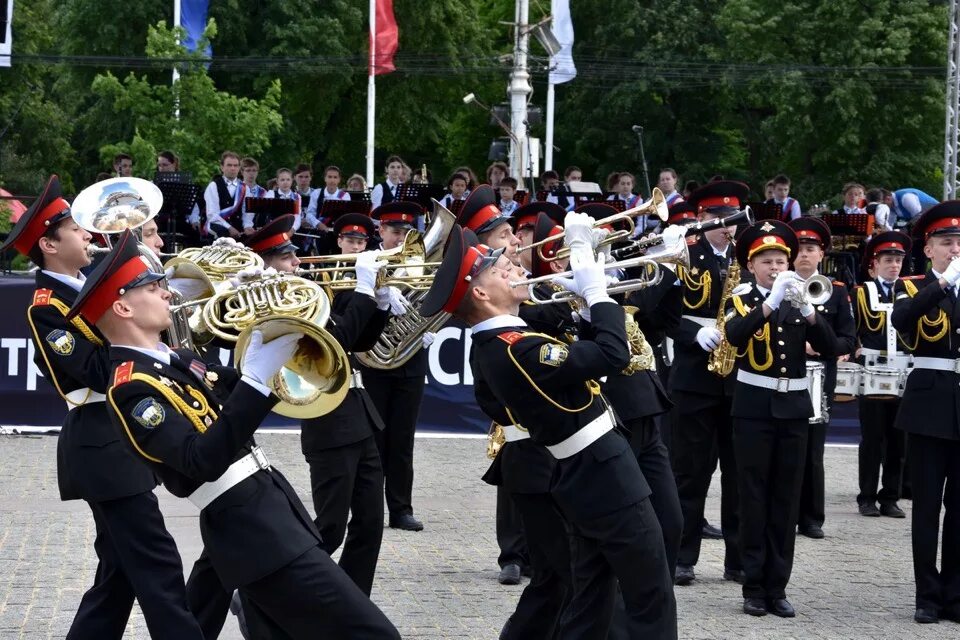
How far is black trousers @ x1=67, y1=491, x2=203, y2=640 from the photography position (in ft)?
19.4

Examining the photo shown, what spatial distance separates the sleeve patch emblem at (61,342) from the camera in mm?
6621

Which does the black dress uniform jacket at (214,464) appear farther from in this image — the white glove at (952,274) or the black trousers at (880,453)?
the black trousers at (880,453)

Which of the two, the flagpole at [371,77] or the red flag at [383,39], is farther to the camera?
the red flag at [383,39]

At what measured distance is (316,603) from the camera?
514cm

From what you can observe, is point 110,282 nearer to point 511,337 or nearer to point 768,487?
point 511,337

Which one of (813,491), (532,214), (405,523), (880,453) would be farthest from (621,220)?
(880,453)

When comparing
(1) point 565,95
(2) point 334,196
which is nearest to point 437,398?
(2) point 334,196

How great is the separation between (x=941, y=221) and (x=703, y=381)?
188 cm

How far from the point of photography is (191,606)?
651cm

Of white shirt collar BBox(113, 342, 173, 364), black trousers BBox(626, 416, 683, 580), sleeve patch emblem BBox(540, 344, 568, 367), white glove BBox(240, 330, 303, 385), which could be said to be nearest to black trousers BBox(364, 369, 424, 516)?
black trousers BBox(626, 416, 683, 580)

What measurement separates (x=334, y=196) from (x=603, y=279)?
509 inches

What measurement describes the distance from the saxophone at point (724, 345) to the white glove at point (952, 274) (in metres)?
1.42

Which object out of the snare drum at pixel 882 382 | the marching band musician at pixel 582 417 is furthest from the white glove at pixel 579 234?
the snare drum at pixel 882 382

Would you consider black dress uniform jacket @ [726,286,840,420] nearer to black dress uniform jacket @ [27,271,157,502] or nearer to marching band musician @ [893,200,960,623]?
marching band musician @ [893,200,960,623]
